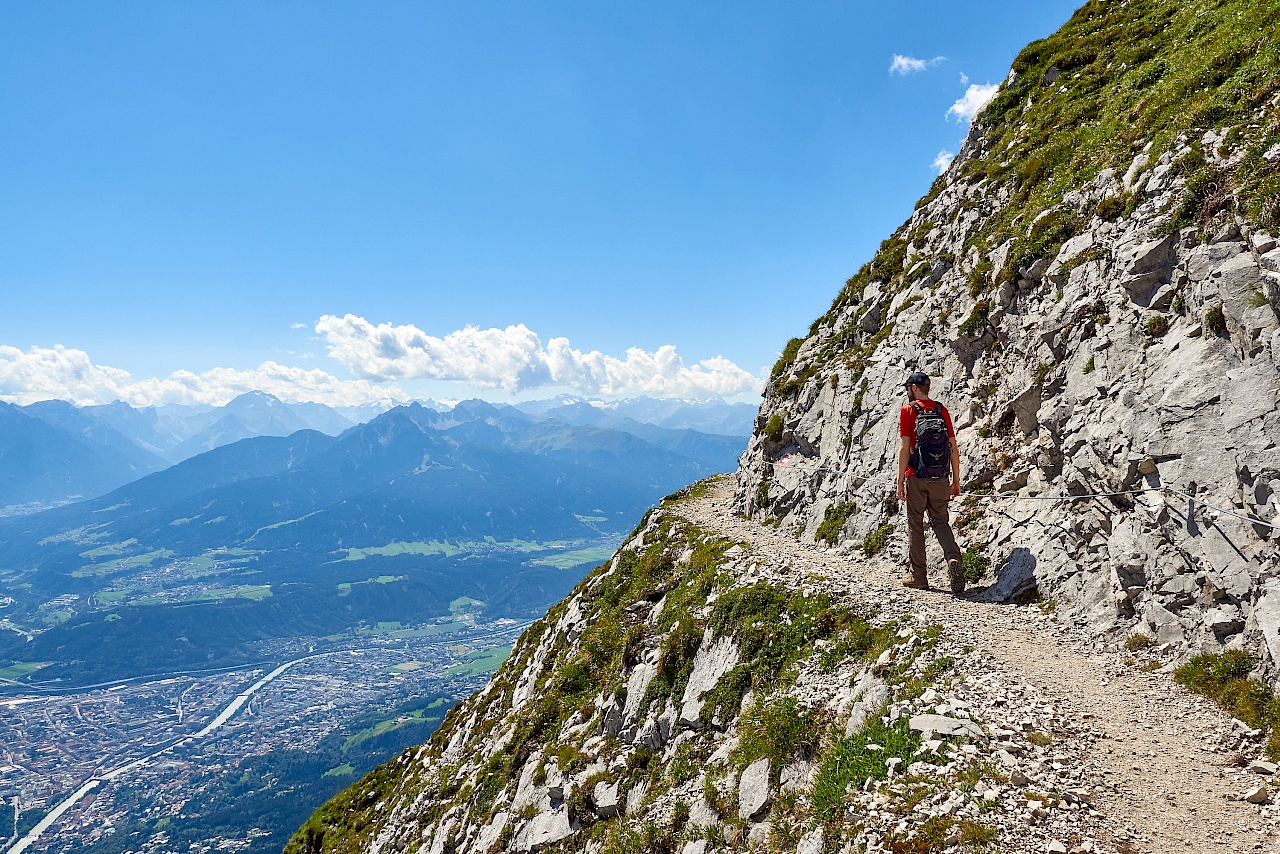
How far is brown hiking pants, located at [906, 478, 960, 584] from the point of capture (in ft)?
47.4

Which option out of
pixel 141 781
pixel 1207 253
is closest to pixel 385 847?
pixel 1207 253

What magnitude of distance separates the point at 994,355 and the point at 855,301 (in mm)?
13351

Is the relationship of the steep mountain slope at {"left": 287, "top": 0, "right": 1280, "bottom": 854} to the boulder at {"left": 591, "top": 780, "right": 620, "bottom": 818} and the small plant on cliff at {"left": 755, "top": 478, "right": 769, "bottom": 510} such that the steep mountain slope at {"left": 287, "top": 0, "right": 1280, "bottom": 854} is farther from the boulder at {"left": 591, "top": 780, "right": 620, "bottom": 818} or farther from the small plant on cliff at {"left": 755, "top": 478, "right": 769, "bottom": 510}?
the small plant on cliff at {"left": 755, "top": 478, "right": 769, "bottom": 510}

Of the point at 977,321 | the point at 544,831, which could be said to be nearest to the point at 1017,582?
the point at 977,321

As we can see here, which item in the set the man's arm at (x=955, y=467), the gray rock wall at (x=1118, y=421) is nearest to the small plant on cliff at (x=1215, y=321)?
the gray rock wall at (x=1118, y=421)

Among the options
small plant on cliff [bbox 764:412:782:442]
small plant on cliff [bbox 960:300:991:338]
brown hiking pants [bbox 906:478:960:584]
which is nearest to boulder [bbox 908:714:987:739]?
brown hiking pants [bbox 906:478:960:584]

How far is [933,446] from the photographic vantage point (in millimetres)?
14398

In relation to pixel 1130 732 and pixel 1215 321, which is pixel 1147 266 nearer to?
pixel 1215 321

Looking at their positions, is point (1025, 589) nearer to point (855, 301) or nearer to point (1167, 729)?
point (1167, 729)

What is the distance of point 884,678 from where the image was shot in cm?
1109

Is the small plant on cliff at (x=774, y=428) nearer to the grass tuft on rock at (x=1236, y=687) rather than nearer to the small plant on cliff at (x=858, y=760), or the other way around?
the grass tuft on rock at (x=1236, y=687)

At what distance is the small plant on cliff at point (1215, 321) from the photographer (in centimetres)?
1169

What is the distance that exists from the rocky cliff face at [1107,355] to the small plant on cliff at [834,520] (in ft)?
0.29

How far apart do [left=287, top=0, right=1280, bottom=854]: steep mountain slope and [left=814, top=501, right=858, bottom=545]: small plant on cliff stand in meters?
0.15
